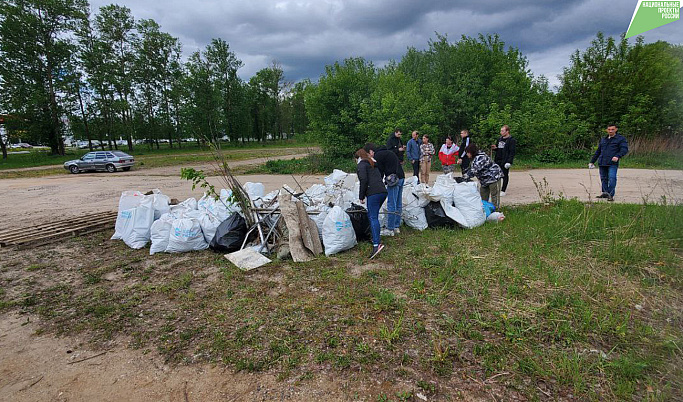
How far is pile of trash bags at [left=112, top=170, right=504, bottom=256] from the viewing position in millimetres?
4980

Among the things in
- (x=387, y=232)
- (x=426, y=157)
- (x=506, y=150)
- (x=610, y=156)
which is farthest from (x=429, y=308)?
(x=426, y=157)

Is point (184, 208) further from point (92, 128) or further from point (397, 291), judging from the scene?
point (92, 128)

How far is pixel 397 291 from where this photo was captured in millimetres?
3551

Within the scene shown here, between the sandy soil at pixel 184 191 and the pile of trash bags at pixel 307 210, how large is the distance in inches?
64.8

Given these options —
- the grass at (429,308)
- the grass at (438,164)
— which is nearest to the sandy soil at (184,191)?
the grass at (438,164)

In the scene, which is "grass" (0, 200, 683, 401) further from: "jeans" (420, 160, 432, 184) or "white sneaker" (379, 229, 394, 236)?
"jeans" (420, 160, 432, 184)

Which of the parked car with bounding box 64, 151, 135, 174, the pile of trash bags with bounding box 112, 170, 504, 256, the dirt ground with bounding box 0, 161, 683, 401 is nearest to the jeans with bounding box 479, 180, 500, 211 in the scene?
the pile of trash bags with bounding box 112, 170, 504, 256

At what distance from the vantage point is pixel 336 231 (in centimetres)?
466

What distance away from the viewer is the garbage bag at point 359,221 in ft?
16.8

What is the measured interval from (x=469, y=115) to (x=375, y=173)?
47.9ft

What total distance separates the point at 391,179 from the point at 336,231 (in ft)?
4.22

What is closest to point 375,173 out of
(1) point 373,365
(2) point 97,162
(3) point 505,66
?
(1) point 373,365

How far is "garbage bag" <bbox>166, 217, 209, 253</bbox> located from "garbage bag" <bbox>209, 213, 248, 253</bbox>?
26cm

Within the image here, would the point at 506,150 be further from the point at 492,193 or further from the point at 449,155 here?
the point at 449,155
